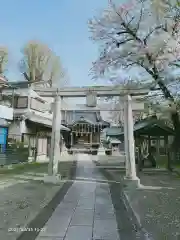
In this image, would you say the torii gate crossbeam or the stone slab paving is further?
the torii gate crossbeam

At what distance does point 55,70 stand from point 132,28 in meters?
22.9

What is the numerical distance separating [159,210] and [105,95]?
6571 mm

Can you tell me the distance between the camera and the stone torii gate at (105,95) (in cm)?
1168

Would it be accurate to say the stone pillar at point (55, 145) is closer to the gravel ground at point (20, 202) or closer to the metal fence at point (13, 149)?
the gravel ground at point (20, 202)

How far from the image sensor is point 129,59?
1223 centimetres

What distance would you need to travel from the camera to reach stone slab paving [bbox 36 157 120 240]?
16.7 feet

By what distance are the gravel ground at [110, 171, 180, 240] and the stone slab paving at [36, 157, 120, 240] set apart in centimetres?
70

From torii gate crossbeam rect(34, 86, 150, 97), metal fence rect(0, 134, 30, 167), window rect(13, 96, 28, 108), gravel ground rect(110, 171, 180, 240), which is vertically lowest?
gravel ground rect(110, 171, 180, 240)

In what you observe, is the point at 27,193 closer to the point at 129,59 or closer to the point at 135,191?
the point at 135,191

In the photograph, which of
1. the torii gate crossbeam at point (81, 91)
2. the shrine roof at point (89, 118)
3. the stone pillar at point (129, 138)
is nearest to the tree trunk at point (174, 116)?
the stone pillar at point (129, 138)

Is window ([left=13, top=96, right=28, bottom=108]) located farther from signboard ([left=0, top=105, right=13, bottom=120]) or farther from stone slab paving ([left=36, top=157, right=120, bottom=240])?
stone slab paving ([left=36, top=157, right=120, bottom=240])

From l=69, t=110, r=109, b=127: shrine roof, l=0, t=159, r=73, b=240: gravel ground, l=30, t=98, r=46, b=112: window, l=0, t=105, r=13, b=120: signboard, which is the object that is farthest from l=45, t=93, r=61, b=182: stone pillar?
l=69, t=110, r=109, b=127: shrine roof

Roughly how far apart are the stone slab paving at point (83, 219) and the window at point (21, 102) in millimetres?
16019

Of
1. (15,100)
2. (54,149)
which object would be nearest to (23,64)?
(15,100)
